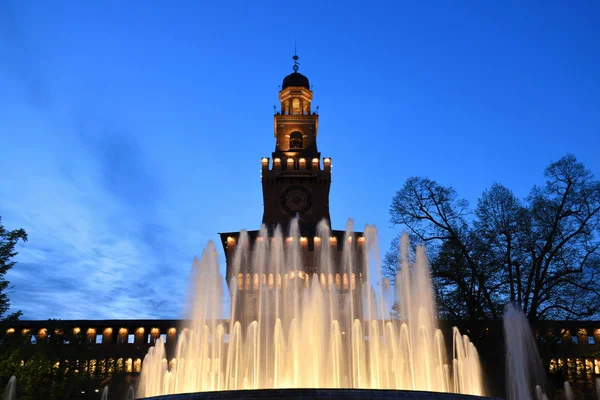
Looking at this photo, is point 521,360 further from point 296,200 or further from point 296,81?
point 296,81

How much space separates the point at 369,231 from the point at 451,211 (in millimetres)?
5668

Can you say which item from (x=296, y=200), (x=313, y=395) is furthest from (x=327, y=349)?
(x=296, y=200)

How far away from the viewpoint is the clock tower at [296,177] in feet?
215

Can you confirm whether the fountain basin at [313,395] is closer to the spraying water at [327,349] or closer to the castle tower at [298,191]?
the spraying water at [327,349]

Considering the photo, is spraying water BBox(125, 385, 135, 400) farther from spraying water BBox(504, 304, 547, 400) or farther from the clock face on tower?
spraying water BBox(504, 304, 547, 400)

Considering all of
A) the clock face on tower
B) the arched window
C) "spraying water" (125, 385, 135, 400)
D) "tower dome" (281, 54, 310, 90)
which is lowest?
"spraying water" (125, 385, 135, 400)

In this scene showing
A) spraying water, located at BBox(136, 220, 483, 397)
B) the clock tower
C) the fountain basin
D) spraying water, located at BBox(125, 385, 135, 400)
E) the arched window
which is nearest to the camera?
the fountain basin

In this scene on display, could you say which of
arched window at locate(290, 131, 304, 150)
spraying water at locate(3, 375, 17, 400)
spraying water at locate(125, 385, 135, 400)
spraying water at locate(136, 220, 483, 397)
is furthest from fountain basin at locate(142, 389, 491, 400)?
arched window at locate(290, 131, 304, 150)

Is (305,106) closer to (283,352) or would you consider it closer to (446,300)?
(446,300)

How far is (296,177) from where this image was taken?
6688cm

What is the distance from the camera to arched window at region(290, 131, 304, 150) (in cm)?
7150

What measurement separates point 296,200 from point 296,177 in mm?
2747

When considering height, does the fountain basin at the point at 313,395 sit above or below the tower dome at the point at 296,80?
below

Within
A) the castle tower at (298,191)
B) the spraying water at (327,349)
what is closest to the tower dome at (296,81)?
the castle tower at (298,191)
